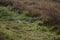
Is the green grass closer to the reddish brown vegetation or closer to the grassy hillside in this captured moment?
the grassy hillside

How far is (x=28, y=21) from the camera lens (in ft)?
45.1

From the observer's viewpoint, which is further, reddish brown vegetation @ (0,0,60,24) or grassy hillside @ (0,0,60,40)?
reddish brown vegetation @ (0,0,60,24)

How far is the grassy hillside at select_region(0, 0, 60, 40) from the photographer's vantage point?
10797mm

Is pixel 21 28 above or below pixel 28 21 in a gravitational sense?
above

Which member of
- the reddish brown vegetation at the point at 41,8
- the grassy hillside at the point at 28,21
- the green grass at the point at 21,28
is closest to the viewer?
the green grass at the point at 21,28

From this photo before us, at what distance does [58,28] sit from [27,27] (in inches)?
61.9

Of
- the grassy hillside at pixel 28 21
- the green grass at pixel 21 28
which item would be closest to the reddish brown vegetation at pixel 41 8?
the grassy hillside at pixel 28 21

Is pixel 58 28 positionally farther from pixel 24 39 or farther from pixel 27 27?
pixel 24 39

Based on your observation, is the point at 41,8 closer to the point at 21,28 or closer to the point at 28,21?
the point at 28,21

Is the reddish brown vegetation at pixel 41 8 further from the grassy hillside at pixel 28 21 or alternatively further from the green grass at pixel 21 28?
the green grass at pixel 21 28

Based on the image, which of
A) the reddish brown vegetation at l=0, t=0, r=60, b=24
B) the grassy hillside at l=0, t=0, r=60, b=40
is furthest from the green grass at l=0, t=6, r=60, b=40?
the reddish brown vegetation at l=0, t=0, r=60, b=24

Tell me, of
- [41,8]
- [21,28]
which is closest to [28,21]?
[21,28]

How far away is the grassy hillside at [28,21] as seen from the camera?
10.8 metres

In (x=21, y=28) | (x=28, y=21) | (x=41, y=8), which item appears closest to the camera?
(x=21, y=28)
